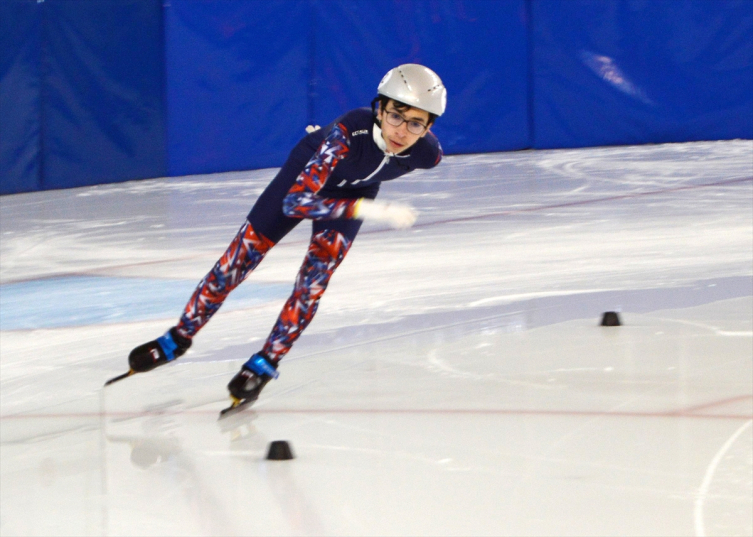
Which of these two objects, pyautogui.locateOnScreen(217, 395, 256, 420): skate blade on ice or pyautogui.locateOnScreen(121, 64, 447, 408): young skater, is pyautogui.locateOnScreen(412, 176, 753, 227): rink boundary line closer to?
pyautogui.locateOnScreen(121, 64, 447, 408): young skater

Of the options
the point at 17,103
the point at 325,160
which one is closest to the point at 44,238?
the point at 17,103

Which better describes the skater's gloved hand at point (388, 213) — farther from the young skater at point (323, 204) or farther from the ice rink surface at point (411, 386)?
the ice rink surface at point (411, 386)

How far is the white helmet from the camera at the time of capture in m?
2.96

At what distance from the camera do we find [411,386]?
11.1 feet

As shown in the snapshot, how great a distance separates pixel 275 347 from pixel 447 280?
194cm

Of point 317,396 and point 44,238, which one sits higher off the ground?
point 44,238

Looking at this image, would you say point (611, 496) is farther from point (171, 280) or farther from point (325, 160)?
point (171, 280)

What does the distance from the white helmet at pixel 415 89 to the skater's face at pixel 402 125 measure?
0.04m

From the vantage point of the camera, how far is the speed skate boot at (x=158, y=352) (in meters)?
3.27

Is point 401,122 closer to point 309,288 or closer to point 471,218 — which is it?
point 309,288

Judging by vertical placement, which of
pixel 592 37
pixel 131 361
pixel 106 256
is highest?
pixel 592 37

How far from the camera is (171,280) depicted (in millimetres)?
5207

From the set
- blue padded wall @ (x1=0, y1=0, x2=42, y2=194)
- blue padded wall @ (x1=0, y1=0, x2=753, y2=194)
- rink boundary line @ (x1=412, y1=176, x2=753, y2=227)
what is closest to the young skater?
rink boundary line @ (x1=412, y1=176, x2=753, y2=227)

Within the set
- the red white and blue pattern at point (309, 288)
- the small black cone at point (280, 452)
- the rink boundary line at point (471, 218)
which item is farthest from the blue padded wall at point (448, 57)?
the small black cone at point (280, 452)
